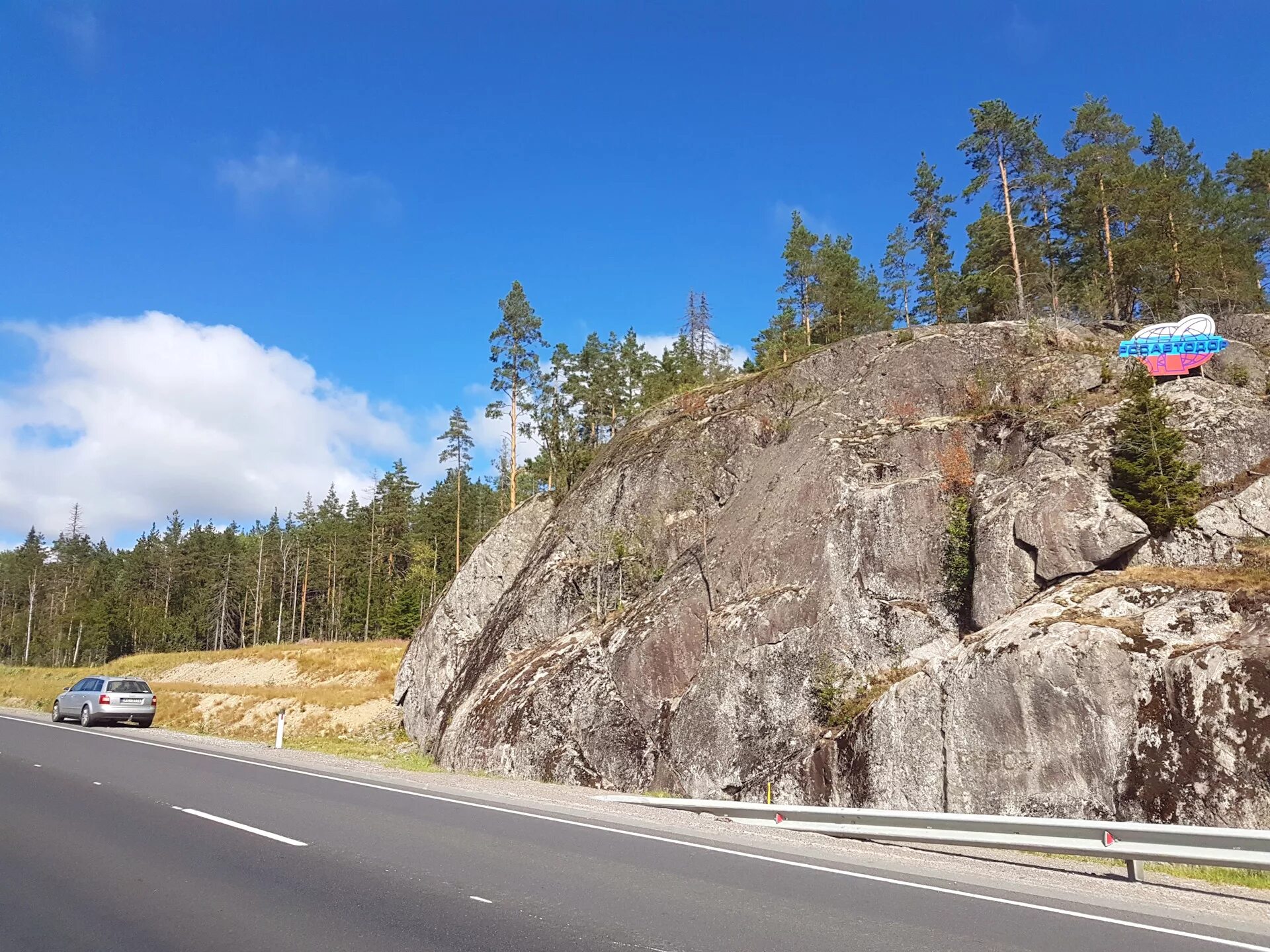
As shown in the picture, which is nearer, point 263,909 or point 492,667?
point 263,909

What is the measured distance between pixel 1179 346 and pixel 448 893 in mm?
21966

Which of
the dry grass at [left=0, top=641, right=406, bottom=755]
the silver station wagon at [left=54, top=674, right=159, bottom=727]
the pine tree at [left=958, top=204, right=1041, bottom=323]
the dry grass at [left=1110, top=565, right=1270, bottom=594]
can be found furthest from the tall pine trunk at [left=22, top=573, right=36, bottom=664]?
the dry grass at [left=1110, top=565, right=1270, bottom=594]

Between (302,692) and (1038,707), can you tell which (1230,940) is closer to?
(1038,707)

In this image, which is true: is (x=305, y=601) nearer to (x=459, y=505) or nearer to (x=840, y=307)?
(x=459, y=505)

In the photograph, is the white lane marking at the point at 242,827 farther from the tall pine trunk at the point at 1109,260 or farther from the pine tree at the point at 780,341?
the tall pine trunk at the point at 1109,260

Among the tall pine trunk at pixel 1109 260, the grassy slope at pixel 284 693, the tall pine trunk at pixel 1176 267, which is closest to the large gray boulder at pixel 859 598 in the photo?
the grassy slope at pixel 284 693

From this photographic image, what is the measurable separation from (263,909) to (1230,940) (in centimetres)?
776

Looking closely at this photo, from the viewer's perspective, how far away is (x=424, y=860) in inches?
310

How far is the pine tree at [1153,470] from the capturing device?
50.5 ft

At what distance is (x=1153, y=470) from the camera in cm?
1568

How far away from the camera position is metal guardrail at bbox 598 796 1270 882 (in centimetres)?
724

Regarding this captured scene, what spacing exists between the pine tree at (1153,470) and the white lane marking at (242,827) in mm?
16401

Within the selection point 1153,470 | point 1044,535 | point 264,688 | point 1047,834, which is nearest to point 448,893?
point 1047,834

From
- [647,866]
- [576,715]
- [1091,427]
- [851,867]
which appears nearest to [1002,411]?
[1091,427]
